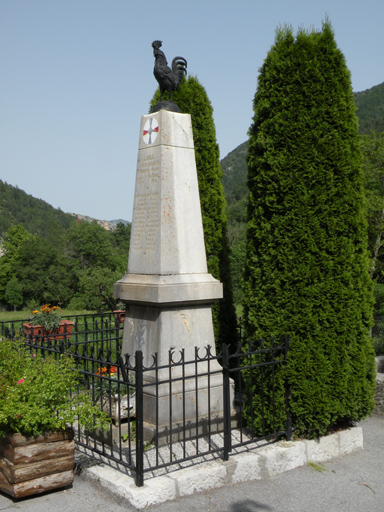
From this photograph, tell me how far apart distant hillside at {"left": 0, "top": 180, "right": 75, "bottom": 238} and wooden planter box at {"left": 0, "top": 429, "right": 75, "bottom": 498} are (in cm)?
10860

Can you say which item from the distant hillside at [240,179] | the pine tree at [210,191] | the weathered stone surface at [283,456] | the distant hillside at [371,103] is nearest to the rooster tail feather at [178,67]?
the pine tree at [210,191]

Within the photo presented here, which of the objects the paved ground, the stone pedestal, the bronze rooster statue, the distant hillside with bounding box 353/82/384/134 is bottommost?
the paved ground

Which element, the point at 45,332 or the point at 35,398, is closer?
the point at 35,398

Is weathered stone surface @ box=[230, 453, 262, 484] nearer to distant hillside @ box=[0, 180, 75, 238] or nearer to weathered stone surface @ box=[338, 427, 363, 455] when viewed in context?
weathered stone surface @ box=[338, 427, 363, 455]

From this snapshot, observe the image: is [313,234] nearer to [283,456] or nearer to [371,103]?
[283,456]

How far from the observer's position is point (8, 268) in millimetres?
51750

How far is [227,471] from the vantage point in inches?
173

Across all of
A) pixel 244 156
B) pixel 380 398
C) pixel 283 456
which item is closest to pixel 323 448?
pixel 283 456

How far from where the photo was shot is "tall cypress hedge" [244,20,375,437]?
505cm

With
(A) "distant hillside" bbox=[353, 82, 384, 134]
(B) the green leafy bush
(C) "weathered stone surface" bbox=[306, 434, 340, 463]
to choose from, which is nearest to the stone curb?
(C) "weathered stone surface" bbox=[306, 434, 340, 463]

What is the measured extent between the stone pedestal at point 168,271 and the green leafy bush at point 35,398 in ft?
3.90

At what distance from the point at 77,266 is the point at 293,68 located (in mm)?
45212

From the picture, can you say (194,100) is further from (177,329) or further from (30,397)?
(30,397)

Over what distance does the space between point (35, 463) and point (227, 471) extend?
67.0 inches
